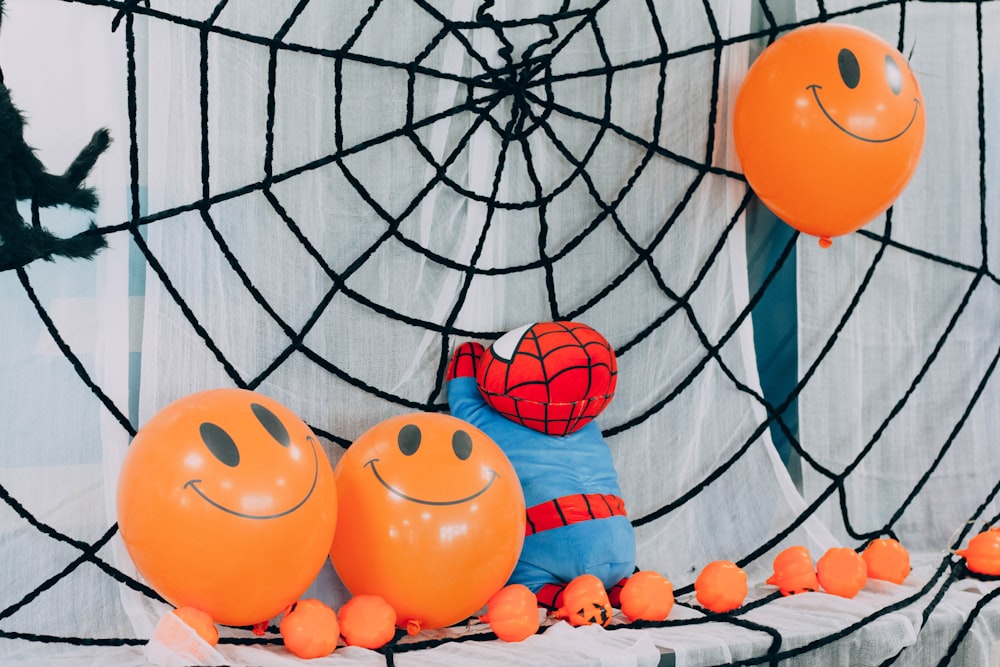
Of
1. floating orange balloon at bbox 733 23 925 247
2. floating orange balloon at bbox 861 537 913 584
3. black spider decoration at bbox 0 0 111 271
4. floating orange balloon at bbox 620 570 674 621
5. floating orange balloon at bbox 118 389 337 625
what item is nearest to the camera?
floating orange balloon at bbox 118 389 337 625

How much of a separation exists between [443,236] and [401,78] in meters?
0.28

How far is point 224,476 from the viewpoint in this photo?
116 centimetres

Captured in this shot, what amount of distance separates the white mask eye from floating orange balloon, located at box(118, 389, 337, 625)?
0.41m

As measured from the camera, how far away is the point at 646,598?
1.47 metres

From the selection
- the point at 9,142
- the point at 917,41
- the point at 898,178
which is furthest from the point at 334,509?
the point at 917,41

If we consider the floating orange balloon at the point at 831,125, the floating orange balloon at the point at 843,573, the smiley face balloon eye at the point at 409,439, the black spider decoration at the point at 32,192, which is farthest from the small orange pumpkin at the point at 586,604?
the black spider decoration at the point at 32,192

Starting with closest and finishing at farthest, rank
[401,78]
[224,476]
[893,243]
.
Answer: [224,476], [401,78], [893,243]

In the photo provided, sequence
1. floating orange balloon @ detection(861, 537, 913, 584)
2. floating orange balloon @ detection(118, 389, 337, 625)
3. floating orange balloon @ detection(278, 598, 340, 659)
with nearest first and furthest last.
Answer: floating orange balloon @ detection(118, 389, 337, 625) < floating orange balloon @ detection(278, 598, 340, 659) < floating orange balloon @ detection(861, 537, 913, 584)

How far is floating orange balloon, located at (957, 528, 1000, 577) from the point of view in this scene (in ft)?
5.80

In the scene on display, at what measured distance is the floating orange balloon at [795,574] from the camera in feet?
5.41

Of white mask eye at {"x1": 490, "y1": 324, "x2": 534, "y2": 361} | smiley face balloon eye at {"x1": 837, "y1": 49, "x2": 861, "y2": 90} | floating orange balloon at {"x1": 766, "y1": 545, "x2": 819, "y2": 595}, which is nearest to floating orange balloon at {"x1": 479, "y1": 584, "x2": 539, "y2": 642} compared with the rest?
white mask eye at {"x1": 490, "y1": 324, "x2": 534, "y2": 361}

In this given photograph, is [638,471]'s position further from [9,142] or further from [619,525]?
[9,142]

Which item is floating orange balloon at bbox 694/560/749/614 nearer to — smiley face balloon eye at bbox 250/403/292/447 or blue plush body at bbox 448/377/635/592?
blue plush body at bbox 448/377/635/592

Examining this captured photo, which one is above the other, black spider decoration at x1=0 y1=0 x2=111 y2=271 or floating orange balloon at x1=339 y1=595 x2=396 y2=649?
black spider decoration at x1=0 y1=0 x2=111 y2=271
